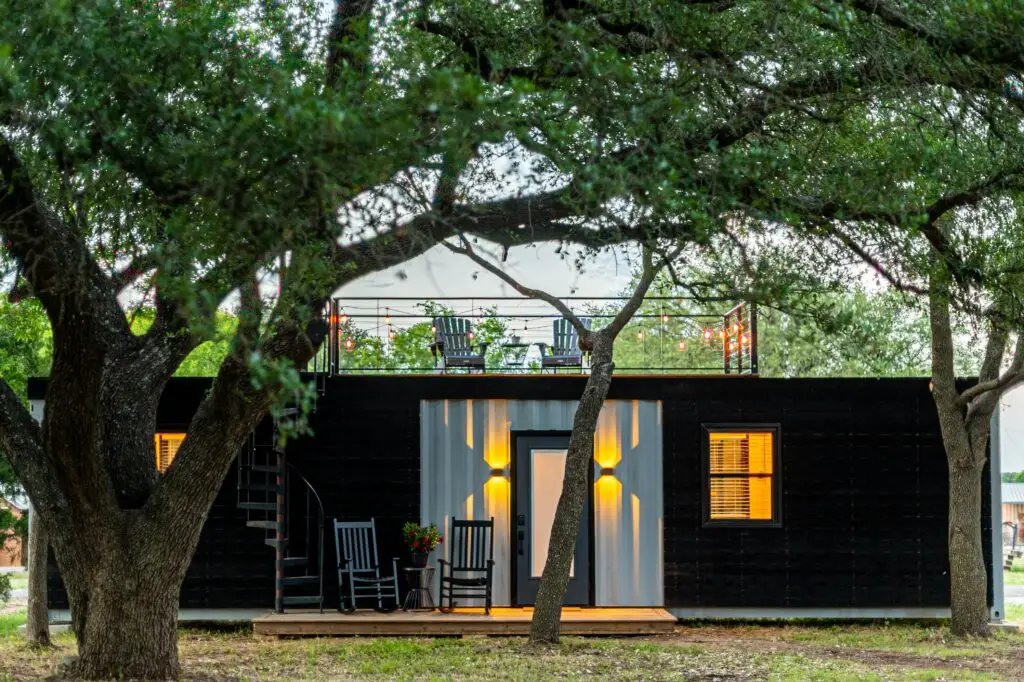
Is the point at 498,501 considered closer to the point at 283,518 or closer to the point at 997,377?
the point at 283,518

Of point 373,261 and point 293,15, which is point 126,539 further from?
point 293,15

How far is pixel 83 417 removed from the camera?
7465 millimetres

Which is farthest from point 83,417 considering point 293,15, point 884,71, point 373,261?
point 884,71

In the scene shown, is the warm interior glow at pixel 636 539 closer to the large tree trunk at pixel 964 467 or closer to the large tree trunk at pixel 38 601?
the large tree trunk at pixel 964 467

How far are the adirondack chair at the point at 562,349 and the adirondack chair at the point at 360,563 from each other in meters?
2.73

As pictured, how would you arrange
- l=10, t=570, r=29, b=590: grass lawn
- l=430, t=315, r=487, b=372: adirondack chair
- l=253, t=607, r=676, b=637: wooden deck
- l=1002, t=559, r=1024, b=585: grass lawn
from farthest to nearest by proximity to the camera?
l=1002, t=559, r=1024, b=585: grass lawn < l=10, t=570, r=29, b=590: grass lawn < l=430, t=315, r=487, b=372: adirondack chair < l=253, t=607, r=676, b=637: wooden deck

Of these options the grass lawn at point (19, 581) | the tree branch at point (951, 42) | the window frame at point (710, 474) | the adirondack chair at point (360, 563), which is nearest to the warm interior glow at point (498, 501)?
the adirondack chair at point (360, 563)

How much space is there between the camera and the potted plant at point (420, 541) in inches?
470

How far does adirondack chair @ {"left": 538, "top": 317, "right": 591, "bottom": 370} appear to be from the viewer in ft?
44.9

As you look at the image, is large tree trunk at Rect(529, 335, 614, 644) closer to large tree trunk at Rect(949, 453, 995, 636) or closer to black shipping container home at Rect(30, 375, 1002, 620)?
black shipping container home at Rect(30, 375, 1002, 620)

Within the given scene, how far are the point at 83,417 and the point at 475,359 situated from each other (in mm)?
6477

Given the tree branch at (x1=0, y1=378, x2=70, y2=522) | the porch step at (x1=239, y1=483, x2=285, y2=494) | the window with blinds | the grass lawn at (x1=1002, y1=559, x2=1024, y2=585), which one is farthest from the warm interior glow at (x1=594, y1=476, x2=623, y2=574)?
the grass lawn at (x1=1002, y1=559, x2=1024, y2=585)

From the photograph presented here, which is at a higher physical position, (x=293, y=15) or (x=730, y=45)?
(x=293, y=15)

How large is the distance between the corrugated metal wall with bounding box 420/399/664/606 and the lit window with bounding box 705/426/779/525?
554 mm
